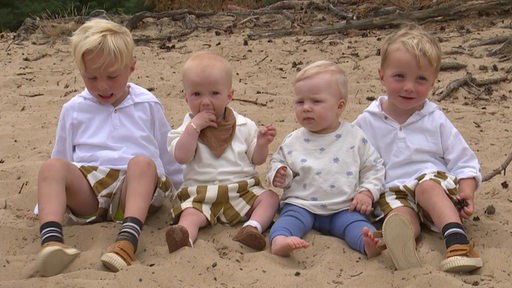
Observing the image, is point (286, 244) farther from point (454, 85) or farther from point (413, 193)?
point (454, 85)

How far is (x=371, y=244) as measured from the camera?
9.84ft

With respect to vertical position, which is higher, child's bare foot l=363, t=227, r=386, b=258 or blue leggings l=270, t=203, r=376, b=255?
child's bare foot l=363, t=227, r=386, b=258

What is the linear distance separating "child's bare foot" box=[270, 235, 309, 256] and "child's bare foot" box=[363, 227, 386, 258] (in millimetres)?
241

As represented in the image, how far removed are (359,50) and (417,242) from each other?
3.50 metres

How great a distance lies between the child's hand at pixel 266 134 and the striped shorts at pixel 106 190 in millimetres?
551

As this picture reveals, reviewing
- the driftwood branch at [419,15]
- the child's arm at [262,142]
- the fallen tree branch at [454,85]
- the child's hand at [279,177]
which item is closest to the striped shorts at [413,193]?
the child's hand at [279,177]

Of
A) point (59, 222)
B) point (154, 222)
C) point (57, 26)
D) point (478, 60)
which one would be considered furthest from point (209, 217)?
point (57, 26)

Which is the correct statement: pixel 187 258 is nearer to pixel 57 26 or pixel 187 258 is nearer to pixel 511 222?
pixel 511 222

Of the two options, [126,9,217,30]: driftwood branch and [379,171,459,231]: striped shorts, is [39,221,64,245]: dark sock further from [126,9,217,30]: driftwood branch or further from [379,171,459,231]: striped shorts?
[126,9,217,30]: driftwood branch

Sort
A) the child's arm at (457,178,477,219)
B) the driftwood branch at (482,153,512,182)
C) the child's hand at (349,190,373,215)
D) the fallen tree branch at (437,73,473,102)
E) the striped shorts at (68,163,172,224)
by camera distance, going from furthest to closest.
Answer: the fallen tree branch at (437,73,473,102), the driftwood branch at (482,153,512,182), the striped shorts at (68,163,172,224), the child's hand at (349,190,373,215), the child's arm at (457,178,477,219)

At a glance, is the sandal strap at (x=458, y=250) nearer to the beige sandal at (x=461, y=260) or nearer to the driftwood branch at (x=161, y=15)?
the beige sandal at (x=461, y=260)

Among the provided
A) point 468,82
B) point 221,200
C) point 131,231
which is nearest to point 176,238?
point 131,231

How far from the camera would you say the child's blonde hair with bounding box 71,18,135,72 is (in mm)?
3305

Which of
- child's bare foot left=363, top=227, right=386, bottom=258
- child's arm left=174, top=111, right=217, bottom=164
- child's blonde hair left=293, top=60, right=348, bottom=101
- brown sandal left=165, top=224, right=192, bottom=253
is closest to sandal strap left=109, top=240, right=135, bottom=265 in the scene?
brown sandal left=165, top=224, right=192, bottom=253
